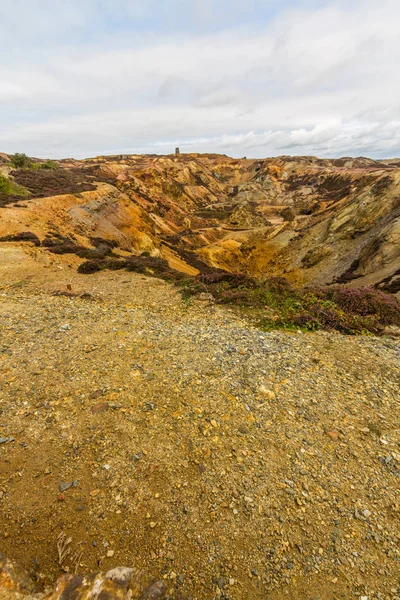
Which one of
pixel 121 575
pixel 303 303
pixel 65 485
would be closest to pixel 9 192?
pixel 303 303

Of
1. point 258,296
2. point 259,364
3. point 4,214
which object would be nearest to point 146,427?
point 259,364

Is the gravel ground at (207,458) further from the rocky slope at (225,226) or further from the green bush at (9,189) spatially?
the green bush at (9,189)

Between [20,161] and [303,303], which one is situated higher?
[20,161]

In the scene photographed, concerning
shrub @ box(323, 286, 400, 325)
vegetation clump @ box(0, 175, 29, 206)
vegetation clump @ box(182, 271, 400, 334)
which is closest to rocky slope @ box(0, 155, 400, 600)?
vegetation clump @ box(182, 271, 400, 334)

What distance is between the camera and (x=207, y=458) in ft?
22.2

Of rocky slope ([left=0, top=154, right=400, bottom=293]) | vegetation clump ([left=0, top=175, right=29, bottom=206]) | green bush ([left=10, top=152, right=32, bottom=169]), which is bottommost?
rocky slope ([left=0, top=154, right=400, bottom=293])

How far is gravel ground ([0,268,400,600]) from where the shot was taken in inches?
194

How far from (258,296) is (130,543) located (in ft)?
40.8

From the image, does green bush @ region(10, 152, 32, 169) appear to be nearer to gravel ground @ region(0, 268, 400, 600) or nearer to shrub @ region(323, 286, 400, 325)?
gravel ground @ region(0, 268, 400, 600)

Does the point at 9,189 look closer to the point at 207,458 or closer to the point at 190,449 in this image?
the point at 190,449

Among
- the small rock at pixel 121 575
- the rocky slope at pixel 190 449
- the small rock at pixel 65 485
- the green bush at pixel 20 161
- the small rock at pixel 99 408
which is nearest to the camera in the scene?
the small rock at pixel 121 575

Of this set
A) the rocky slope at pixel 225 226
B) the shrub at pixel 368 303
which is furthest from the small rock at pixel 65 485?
the rocky slope at pixel 225 226

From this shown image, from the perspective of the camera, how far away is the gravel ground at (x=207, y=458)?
493 cm

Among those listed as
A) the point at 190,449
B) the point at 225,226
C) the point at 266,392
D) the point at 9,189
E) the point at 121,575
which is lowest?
the point at 225,226
